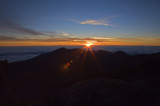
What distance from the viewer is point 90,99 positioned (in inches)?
280

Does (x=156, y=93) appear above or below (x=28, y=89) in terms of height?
above

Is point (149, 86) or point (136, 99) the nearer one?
point (136, 99)

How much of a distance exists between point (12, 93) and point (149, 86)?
1327 centimetres

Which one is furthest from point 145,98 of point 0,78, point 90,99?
point 0,78

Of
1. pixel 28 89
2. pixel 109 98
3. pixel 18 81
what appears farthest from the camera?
pixel 18 81

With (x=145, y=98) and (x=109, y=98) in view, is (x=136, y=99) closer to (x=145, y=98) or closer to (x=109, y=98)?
(x=145, y=98)

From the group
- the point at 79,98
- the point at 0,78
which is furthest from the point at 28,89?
the point at 79,98

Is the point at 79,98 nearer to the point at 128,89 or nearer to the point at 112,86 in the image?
the point at 112,86

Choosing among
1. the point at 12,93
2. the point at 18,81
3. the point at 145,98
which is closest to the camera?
the point at 145,98

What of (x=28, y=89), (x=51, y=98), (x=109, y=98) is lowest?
(x=28, y=89)

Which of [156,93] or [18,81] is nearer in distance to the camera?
[156,93]

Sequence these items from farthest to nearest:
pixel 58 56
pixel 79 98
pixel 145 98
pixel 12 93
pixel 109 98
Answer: pixel 58 56 → pixel 12 93 → pixel 79 98 → pixel 109 98 → pixel 145 98

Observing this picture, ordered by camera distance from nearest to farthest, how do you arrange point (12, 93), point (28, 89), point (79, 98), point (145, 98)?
point (145, 98) → point (79, 98) → point (12, 93) → point (28, 89)

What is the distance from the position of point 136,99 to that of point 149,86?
222cm
